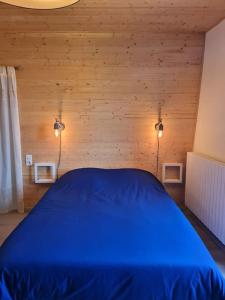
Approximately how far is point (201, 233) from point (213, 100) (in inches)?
59.2

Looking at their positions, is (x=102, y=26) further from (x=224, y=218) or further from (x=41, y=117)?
(x=224, y=218)

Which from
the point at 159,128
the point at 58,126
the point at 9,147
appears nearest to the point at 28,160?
the point at 9,147

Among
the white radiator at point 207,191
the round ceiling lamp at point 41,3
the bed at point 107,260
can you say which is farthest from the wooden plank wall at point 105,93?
the round ceiling lamp at point 41,3

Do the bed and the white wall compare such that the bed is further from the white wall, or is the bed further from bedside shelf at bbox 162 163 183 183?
bedside shelf at bbox 162 163 183 183

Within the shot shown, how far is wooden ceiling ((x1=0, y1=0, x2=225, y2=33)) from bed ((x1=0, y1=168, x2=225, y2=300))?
1.93 m

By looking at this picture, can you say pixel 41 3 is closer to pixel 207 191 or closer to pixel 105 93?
pixel 105 93

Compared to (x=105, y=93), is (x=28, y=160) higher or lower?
lower

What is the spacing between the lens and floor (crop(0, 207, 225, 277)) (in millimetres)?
2312

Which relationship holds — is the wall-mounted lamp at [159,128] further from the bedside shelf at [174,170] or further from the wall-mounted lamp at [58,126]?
the wall-mounted lamp at [58,126]

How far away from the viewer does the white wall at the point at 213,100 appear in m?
2.53

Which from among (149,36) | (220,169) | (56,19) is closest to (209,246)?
(220,169)

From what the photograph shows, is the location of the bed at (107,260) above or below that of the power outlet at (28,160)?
below

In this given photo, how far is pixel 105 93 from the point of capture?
3.08m

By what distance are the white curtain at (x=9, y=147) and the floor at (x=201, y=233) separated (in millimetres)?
180
